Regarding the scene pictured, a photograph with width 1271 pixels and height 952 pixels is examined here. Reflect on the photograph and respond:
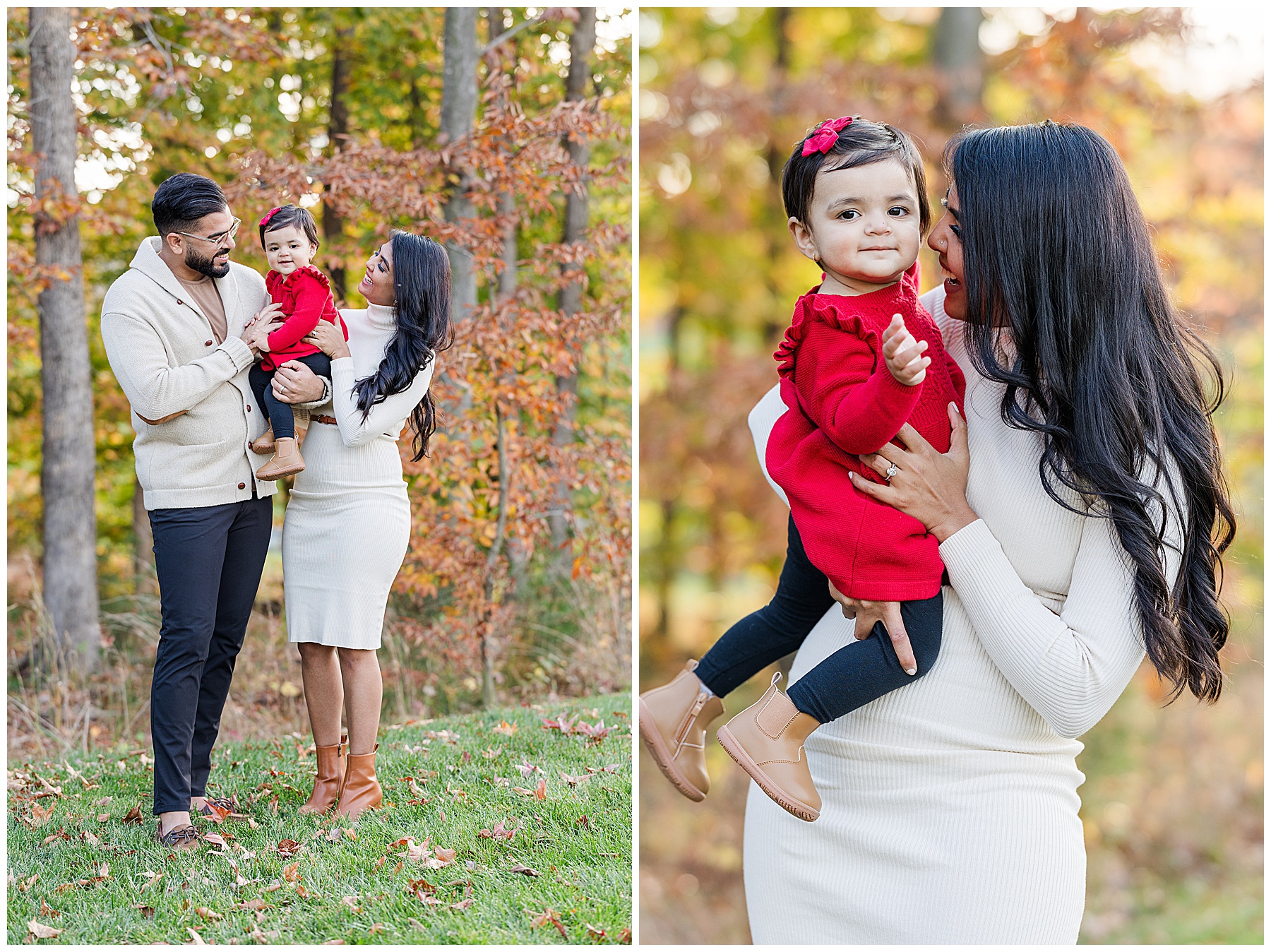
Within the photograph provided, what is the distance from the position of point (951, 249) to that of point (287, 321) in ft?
6.43

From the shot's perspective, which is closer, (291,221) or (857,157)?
(857,157)

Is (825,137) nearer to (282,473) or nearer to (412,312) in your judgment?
(412,312)

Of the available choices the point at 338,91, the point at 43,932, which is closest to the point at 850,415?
the point at 43,932

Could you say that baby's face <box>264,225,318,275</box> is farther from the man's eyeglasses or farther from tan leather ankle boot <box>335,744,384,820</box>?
tan leather ankle boot <box>335,744,384,820</box>

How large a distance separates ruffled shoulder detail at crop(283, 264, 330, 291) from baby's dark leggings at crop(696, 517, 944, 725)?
1646 mm

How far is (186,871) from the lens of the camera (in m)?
2.81

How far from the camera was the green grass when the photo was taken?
8.81 ft

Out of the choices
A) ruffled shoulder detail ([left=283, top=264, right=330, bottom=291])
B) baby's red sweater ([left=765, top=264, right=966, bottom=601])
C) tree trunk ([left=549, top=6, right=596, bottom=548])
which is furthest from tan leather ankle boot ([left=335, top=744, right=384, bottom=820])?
tree trunk ([left=549, top=6, right=596, bottom=548])

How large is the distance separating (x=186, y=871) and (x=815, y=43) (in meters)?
7.70

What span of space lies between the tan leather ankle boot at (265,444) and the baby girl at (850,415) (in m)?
1.66

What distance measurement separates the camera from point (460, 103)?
17.9 feet

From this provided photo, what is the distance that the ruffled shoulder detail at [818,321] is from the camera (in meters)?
1.93

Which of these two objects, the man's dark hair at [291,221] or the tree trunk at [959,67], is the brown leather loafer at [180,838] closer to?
the man's dark hair at [291,221]

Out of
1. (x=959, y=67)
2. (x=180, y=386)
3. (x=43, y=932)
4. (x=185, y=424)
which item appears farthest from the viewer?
(x=959, y=67)
